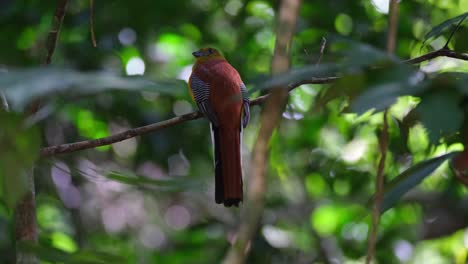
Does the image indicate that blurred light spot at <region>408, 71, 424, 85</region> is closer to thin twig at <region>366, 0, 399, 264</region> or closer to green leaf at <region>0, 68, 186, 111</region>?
thin twig at <region>366, 0, 399, 264</region>

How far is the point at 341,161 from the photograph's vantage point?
544cm

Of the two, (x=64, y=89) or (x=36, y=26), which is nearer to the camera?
(x=64, y=89)

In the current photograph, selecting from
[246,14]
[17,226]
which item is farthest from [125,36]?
[17,226]

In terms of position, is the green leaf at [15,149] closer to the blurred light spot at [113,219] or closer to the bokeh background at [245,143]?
the bokeh background at [245,143]

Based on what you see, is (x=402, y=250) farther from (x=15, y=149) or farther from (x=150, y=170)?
(x=15, y=149)

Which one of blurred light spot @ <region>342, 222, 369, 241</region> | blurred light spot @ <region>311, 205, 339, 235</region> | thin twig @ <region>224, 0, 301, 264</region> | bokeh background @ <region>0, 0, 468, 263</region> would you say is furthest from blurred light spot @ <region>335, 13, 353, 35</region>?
thin twig @ <region>224, 0, 301, 264</region>

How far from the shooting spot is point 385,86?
1376 mm

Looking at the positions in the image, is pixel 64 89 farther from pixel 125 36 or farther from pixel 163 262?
pixel 125 36

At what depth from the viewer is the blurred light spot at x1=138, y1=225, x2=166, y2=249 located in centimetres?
650

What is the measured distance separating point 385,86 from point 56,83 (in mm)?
581

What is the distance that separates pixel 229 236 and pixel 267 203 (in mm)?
470

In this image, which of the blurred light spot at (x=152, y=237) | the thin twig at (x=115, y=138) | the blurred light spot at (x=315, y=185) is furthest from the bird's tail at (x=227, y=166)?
the blurred light spot at (x=152, y=237)

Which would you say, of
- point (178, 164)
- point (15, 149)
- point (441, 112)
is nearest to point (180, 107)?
point (178, 164)

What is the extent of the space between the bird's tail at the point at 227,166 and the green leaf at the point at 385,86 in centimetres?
170
